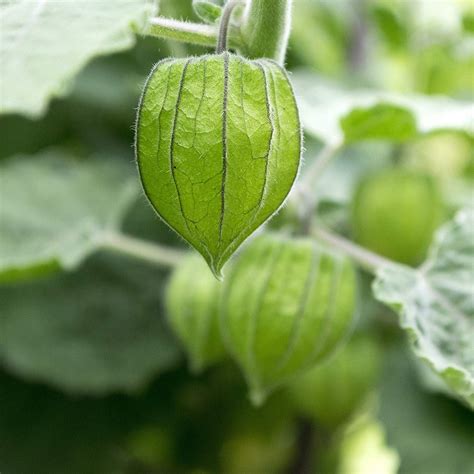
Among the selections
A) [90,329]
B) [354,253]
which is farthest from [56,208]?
[354,253]

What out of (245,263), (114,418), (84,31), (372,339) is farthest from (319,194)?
(84,31)

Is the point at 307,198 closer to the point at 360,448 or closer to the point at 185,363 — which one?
the point at 185,363

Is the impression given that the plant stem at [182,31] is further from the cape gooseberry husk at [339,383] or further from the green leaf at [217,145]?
the cape gooseberry husk at [339,383]

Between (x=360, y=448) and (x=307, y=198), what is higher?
(x=307, y=198)

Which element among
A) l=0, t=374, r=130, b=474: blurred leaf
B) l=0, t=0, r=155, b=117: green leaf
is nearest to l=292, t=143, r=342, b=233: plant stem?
l=0, t=0, r=155, b=117: green leaf

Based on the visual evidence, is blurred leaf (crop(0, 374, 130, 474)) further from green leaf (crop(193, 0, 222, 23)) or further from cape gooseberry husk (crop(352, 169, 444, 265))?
green leaf (crop(193, 0, 222, 23))

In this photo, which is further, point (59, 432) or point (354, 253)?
point (59, 432)
